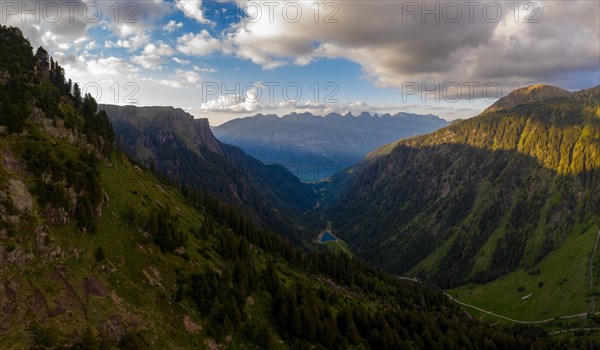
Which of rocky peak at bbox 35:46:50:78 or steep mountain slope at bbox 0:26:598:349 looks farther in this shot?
rocky peak at bbox 35:46:50:78

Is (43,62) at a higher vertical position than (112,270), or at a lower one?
higher

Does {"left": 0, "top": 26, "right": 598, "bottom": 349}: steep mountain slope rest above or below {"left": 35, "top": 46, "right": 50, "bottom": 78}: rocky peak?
below

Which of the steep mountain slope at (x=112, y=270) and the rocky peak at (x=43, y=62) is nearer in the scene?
the steep mountain slope at (x=112, y=270)

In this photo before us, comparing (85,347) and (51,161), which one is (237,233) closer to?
(51,161)

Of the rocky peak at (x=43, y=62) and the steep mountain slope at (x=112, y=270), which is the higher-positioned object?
the rocky peak at (x=43, y=62)

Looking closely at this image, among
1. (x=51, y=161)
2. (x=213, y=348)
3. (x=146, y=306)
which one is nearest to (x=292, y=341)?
(x=213, y=348)

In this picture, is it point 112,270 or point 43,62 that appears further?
point 43,62

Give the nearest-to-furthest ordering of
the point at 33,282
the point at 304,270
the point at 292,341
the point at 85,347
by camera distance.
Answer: the point at 85,347
the point at 33,282
the point at 292,341
the point at 304,270

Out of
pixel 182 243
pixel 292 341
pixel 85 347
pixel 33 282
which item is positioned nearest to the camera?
pixel 85 347
